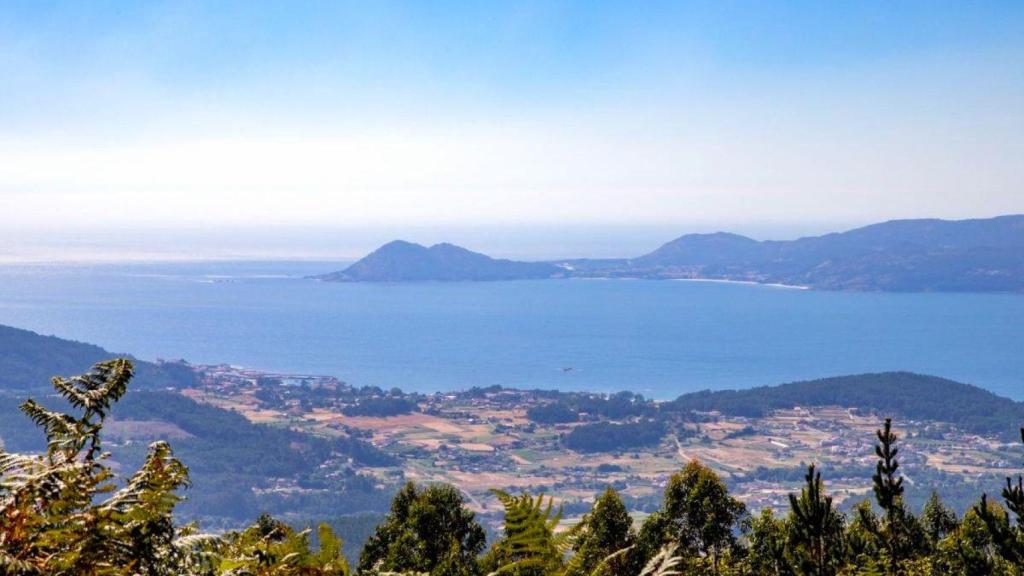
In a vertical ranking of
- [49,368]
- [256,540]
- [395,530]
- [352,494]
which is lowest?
[352,494]

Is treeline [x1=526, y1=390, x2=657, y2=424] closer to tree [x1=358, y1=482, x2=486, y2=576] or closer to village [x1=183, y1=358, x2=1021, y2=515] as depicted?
village [x1=183, y1=358, x2=1021, y2=515]

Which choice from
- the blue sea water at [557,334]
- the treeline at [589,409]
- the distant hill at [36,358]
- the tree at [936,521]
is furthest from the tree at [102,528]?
the blue sea water at [557,334]

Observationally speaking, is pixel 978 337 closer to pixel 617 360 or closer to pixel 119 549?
pixel 617 360

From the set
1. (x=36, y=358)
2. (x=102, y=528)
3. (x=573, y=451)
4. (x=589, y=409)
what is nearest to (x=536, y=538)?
(x=102, y=528)

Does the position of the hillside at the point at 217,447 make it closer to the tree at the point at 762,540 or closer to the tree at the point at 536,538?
the tree at the point at 762,540

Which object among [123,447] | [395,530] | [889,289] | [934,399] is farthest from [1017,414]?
[889,289]

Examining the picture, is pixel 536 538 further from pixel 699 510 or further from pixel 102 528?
pixel 699 510
